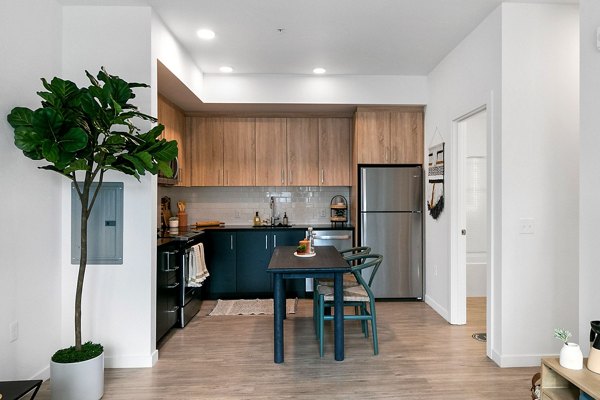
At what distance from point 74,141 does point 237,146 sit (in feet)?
10.6

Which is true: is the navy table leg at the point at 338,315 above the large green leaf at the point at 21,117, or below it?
below

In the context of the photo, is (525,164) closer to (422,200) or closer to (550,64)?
(550,64)

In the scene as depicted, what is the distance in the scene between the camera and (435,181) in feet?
14.4

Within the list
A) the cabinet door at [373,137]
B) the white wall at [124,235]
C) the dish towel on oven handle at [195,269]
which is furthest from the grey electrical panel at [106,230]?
the cabinet door at [373,137]

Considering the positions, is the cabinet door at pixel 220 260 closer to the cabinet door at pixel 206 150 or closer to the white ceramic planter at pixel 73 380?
the cabinet door at pixel 206 150

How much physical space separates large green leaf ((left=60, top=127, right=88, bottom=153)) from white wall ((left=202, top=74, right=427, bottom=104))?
2.70 meters

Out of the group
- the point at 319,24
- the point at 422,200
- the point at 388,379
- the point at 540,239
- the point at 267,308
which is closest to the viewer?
the point at 388,379

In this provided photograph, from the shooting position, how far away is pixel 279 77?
477 cm

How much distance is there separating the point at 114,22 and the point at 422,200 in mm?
3871

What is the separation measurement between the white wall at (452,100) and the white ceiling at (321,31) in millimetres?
141

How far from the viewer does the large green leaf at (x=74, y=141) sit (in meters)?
2.15

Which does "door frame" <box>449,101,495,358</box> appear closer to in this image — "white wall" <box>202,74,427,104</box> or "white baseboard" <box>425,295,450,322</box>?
Answer: "white baseboard" <box>425,295,450,322</box>

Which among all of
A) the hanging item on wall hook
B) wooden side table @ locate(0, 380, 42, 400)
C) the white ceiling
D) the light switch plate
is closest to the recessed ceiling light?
the white ceiling

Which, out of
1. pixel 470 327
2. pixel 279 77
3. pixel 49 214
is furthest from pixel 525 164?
pixel 49 214
